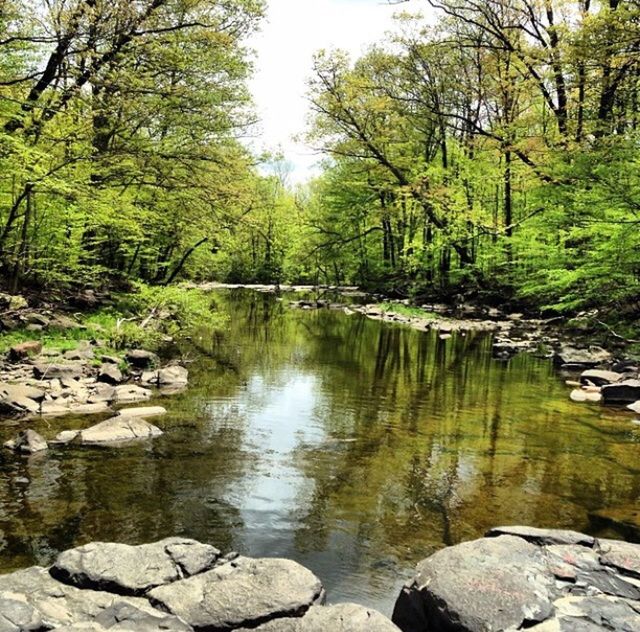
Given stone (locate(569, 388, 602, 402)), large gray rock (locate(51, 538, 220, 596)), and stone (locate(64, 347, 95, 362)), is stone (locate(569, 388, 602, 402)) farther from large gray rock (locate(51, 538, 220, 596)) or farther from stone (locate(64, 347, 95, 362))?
stone (locate(64, 347, 95, 362))

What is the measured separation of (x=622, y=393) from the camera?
12.1 m

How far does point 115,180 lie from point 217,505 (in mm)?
14895

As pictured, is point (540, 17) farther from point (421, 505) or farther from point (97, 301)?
point (421, 505)

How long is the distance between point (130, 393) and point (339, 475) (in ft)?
17.9

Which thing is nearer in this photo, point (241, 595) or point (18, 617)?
point (18, 617)

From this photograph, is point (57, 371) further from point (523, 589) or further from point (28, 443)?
point (523, 589)

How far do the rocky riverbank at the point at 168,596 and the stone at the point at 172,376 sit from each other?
25.9ft

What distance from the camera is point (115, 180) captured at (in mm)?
19078

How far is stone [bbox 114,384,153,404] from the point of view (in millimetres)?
11336

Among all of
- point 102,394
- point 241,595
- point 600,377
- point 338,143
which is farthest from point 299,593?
point 338,143

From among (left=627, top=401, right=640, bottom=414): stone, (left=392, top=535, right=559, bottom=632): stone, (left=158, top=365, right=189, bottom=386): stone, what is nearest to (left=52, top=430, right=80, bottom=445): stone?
(left=158, top=365, right=189, bottom=386): stone

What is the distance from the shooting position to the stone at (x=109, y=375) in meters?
12.3

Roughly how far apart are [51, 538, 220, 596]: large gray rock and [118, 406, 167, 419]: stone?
5144 millimetres

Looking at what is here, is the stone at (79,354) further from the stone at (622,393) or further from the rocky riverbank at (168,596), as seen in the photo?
the stone at (622,393)
